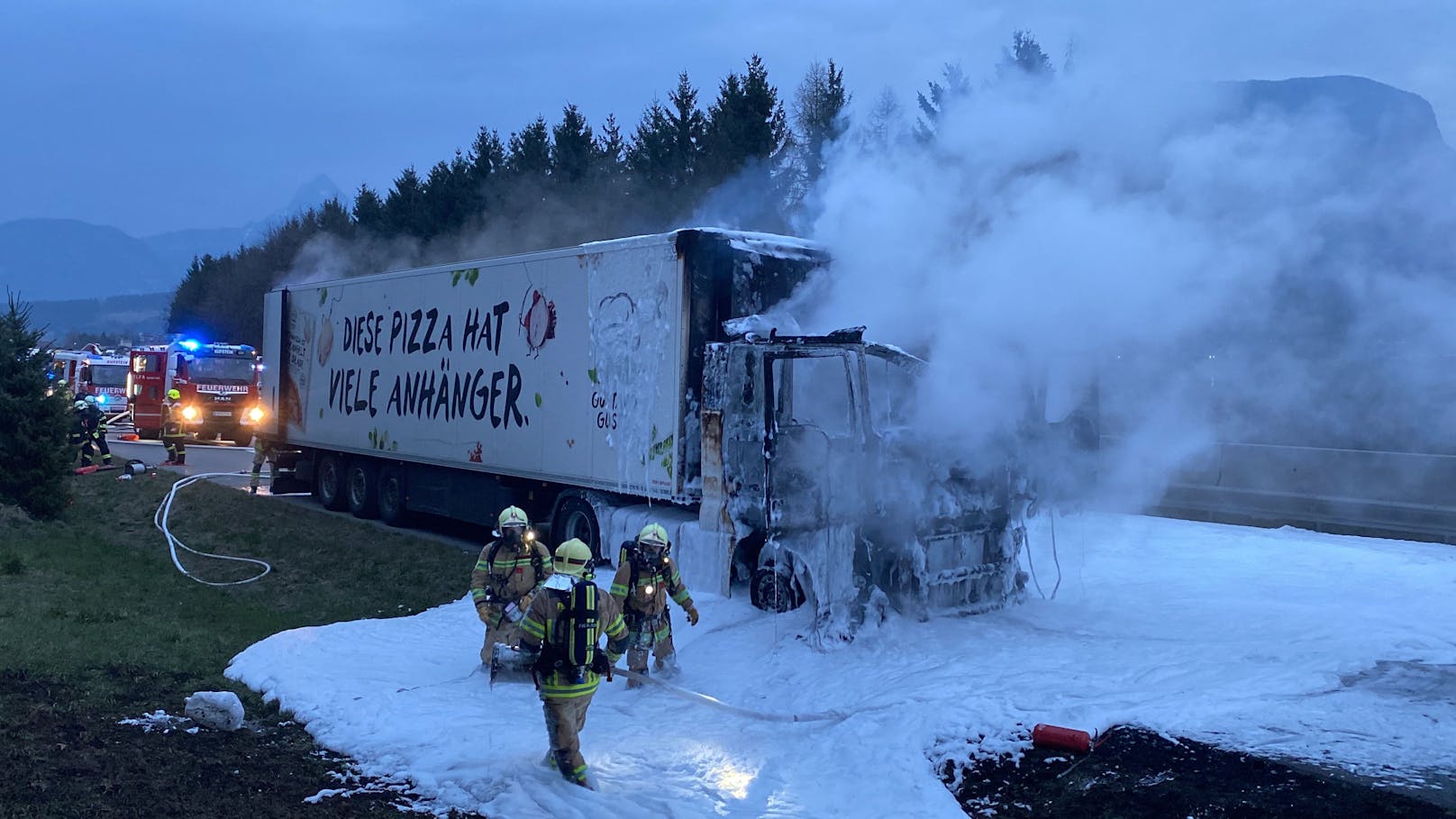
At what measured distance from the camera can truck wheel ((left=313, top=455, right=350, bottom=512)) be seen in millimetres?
16750

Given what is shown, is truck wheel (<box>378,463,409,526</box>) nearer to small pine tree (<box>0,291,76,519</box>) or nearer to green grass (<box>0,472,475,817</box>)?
green grass (<box>0,472,475,817</box>)

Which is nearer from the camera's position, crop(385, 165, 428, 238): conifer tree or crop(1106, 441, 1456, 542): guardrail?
crop(1106, 441, 1456, 542): guardrail

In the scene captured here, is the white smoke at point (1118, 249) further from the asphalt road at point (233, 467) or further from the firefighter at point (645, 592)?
the asphalt road at point (233, 467)

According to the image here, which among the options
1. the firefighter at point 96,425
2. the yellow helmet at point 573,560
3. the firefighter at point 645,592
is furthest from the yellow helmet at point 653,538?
the firefighter at point 96,425

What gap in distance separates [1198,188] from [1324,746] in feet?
12.5

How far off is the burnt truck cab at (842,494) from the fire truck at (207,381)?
20.7 m

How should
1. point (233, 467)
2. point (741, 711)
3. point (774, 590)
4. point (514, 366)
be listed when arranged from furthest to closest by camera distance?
point (233, 467) → point (514, 366) → point (774, 590) → point (741, 711)

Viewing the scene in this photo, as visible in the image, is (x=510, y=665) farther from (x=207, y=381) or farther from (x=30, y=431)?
(x=207, y=381)

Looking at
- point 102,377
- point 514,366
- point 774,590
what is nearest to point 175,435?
point 514,366

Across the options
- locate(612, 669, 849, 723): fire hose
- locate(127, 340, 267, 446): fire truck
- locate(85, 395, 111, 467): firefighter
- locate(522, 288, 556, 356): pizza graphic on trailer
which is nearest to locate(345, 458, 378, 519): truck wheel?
locate(522, 288, 556, 356): pizza graphic on trailer

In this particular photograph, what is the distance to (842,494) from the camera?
7.79 meters

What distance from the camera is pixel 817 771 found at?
19.4 feet

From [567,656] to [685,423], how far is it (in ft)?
13.9

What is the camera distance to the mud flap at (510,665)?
765 cm
